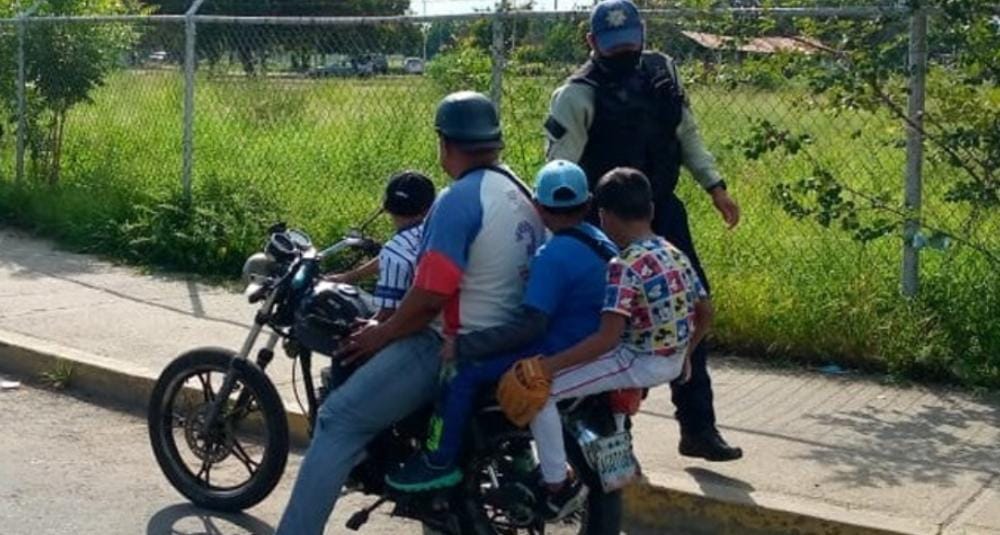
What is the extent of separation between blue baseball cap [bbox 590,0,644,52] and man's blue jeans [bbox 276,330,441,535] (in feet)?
4.82

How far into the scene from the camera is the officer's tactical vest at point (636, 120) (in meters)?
5.95

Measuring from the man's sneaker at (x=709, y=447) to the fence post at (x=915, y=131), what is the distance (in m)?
1.78

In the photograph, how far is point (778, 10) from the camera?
7590mm

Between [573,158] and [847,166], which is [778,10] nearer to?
[847,166]

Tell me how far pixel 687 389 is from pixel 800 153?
2141 mm

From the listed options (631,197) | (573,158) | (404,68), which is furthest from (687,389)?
(404,68)

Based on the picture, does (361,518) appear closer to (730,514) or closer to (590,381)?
(590,381)

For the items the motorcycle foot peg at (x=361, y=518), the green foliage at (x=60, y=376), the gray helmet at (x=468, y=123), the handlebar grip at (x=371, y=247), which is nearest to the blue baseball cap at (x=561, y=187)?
the gray helmet at (x=468, y=123)

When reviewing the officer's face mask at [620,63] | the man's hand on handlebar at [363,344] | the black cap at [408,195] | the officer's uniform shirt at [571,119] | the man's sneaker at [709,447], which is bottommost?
the man's sneaker at [709,447]

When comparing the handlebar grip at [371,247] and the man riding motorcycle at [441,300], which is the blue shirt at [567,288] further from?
the handlebar grip at [371,247]

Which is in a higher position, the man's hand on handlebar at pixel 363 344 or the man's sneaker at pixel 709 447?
the man's hand on handlebar at pixel 363 344

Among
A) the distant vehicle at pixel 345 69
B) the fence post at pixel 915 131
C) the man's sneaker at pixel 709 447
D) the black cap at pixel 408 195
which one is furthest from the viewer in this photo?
the distant vehicle at pixel 345 69

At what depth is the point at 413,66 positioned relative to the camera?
9797 mm

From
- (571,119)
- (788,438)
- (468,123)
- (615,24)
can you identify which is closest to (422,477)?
(468,123)
